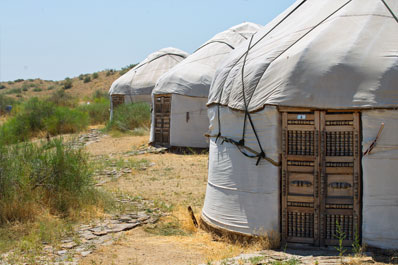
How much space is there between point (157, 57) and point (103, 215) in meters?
12.0

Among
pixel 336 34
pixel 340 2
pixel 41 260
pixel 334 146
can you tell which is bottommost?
pixel 41 260

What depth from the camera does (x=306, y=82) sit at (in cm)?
478

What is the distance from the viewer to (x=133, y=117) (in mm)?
16000

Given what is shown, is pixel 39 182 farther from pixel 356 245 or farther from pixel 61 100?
pixel 61 100

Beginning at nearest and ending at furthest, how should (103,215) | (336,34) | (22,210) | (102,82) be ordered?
1. (336,34)
2. (22,210)
3. (103,215)
4. (102,82)

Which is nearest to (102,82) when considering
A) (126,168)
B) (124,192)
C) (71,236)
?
(126,168)

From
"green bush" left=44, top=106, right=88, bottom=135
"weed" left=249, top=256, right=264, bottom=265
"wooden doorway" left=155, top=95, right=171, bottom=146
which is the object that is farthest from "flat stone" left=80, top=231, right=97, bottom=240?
"green bush" left=44, top=106, right=88, bottom=135

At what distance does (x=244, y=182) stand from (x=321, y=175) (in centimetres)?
87

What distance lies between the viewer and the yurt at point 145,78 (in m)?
17.1

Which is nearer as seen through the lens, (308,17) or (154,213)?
(308,17)

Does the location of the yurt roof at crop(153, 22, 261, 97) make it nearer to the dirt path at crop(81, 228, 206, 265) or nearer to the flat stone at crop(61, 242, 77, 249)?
the dirt path at crop(81, 228, 206, 265)

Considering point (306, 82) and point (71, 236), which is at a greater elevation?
point (306, 82)

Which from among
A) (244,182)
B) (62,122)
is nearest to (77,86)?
(62,122)

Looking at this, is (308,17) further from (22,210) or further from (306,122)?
(22,210)
